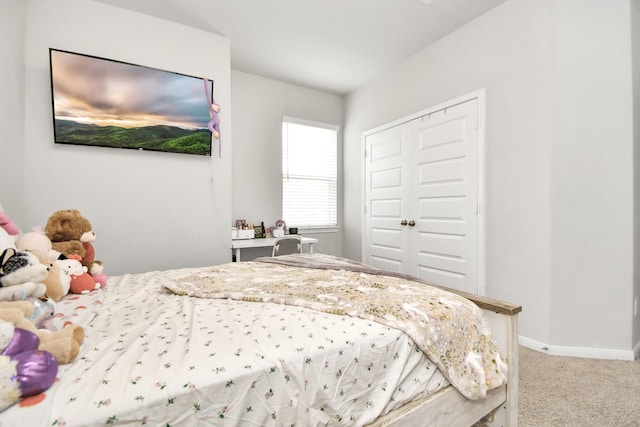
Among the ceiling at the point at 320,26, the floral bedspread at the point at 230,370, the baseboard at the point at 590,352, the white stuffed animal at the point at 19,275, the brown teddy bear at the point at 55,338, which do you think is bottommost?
the baseboard at the point at 590,352

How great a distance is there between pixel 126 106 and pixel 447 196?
311 centimetres

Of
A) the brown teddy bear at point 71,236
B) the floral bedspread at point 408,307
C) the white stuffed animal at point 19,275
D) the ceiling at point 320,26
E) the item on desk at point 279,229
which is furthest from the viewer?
the item on desk at point 279,229

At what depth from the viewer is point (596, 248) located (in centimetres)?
228

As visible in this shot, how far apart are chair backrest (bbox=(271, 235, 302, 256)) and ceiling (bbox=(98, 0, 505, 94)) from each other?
212 cm

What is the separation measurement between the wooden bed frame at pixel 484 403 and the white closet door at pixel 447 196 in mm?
1535

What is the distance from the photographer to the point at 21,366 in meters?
0.68

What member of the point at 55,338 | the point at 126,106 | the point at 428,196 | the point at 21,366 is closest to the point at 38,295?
the point at 55,338

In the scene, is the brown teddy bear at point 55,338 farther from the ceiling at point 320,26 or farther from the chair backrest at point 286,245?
the ceiling at point 320,26

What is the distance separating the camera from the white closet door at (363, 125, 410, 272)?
365 centimetres

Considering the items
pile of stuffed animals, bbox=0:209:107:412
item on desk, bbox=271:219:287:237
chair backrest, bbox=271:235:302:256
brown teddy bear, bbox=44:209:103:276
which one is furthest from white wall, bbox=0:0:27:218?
item on desk, bbox=271:219:287:237

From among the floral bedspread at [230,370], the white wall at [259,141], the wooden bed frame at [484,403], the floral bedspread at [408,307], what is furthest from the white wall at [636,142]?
the white wall at [259,141]

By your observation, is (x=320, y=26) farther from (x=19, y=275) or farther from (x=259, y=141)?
(x=19, y=275)

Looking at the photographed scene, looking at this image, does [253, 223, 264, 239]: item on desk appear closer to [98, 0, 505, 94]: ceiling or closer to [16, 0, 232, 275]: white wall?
[16, 0, 232, 275]: white wall

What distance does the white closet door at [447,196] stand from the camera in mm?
2891
